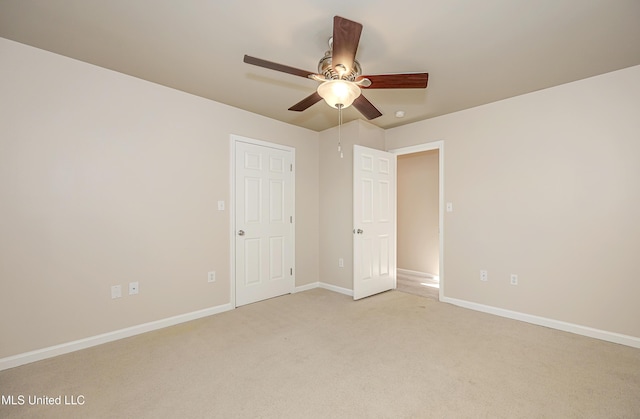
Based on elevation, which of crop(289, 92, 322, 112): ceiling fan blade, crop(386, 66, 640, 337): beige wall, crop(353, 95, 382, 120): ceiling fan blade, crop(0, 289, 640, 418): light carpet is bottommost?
crop(0, 289, 640, 418): light carpet

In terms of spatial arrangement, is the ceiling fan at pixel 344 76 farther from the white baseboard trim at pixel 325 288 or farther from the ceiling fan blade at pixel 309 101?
the white baseboard trim at pixel 325 288

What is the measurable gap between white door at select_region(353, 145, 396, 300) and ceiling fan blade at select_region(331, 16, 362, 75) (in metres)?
1.98

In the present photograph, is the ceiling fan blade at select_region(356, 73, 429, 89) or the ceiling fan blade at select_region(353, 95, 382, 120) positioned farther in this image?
the ceiling fan blade at select_region(353, 95, 382, 120)

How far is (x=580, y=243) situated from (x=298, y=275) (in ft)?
10.8

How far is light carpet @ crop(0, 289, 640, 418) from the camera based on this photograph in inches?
66.0

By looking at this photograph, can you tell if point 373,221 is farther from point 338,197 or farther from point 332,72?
point 332,72

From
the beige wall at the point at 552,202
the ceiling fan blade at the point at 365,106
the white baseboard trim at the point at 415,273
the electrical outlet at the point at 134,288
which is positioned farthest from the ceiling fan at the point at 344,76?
the white baseboard trim at the point at 415,273

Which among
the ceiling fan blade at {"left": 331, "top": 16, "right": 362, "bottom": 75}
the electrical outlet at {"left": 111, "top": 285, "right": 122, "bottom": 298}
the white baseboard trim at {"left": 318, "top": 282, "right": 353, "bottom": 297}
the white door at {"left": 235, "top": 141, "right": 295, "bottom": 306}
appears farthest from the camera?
the white baseboard trim at {"left": 318, "top": 282, "right": 353, "bottom": 297}

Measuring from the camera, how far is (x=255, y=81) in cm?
275

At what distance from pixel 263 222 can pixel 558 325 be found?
11.4ft

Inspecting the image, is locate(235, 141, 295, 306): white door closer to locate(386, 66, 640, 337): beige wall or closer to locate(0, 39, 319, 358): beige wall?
locate(0, 39, 319, 358): beige wall

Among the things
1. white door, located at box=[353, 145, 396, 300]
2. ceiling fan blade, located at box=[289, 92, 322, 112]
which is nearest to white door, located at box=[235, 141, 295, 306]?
white door, located at box=[353, 145, 396, 300]

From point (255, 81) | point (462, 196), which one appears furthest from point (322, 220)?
point (255, 81)

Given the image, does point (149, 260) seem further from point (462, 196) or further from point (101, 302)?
point (462, 196)
